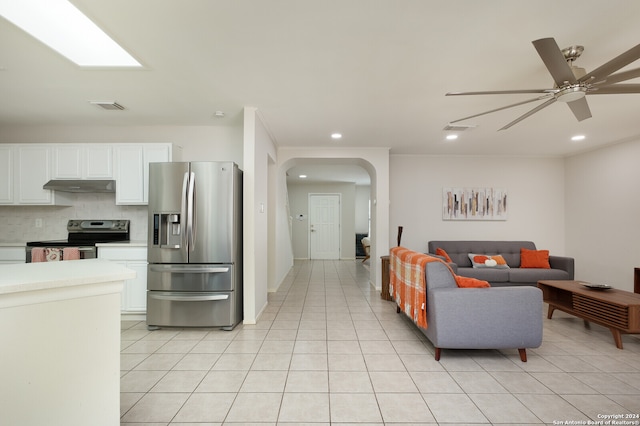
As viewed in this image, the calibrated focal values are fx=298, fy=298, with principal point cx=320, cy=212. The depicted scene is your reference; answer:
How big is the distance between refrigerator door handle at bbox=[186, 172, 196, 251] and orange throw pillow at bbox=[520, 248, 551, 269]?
5245mm

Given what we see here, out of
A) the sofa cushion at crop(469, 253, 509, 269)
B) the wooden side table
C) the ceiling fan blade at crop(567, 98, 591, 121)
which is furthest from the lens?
the sofa cushion at crop(469, 253, 509, 269)

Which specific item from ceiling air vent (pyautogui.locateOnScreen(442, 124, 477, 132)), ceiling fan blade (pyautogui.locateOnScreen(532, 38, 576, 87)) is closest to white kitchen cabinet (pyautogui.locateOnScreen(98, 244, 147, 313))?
ceiling fan blade (pyautogui.locateOnScreen(532, 38, 576, 87))

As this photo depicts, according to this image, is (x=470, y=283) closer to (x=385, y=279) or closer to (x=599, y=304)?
(x=599, y=304)

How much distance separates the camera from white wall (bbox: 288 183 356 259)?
9219mm

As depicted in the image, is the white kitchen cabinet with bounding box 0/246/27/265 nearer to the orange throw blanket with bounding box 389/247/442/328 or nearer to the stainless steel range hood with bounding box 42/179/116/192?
the stainless steel range hood with bounding box 42/179/116/192

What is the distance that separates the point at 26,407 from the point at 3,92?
10.9ft

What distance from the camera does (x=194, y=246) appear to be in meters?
3.21

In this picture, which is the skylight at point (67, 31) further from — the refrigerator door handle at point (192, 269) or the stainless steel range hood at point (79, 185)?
the refrigerator door handle at point (192, 269)

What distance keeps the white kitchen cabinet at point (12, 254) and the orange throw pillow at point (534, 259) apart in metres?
7.21

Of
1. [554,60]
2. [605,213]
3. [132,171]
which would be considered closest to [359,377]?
[554,60]

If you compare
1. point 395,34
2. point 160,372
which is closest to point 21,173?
point 160,372

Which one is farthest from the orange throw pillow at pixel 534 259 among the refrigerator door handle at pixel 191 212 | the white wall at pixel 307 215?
the refrigerator door handle at pixel 191 212

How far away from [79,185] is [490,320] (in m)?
4.78

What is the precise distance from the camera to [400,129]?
163 inches
